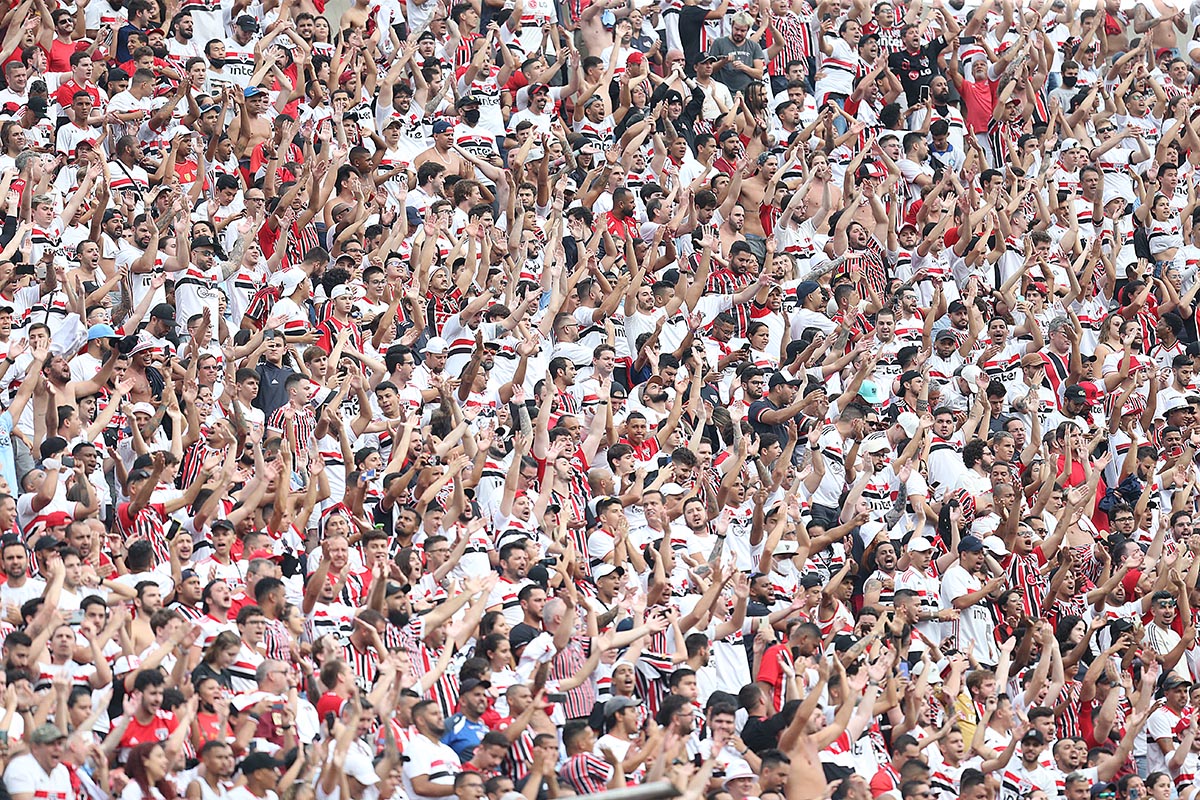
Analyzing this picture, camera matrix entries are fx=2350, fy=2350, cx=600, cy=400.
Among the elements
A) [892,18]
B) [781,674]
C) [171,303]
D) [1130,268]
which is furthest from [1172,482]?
[171,303]

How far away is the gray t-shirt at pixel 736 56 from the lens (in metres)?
18.3

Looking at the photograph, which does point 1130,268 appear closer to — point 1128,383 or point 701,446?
point 1128,383

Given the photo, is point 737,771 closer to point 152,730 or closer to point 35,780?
→ point 152,730

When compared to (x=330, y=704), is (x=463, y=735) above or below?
below

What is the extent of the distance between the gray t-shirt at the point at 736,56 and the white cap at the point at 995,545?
17.1ft

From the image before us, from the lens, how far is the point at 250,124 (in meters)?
16.3

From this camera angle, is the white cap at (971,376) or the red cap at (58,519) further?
the white cap at (971,376)

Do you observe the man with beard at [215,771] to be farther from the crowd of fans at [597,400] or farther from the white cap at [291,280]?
the white cap at [291,280]

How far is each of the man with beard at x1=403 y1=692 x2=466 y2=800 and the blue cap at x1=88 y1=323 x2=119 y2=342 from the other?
3.94 meters

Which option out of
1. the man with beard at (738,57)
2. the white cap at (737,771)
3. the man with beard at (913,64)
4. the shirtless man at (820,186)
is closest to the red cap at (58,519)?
the white cap at (737,771)

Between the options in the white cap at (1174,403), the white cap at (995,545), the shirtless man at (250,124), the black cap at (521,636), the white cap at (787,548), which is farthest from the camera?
the white cap at (1174,403)

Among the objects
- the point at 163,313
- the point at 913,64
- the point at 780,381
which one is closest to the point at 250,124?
the point at 163,313

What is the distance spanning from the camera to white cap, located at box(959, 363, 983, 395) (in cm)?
1589

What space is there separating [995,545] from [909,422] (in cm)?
133
